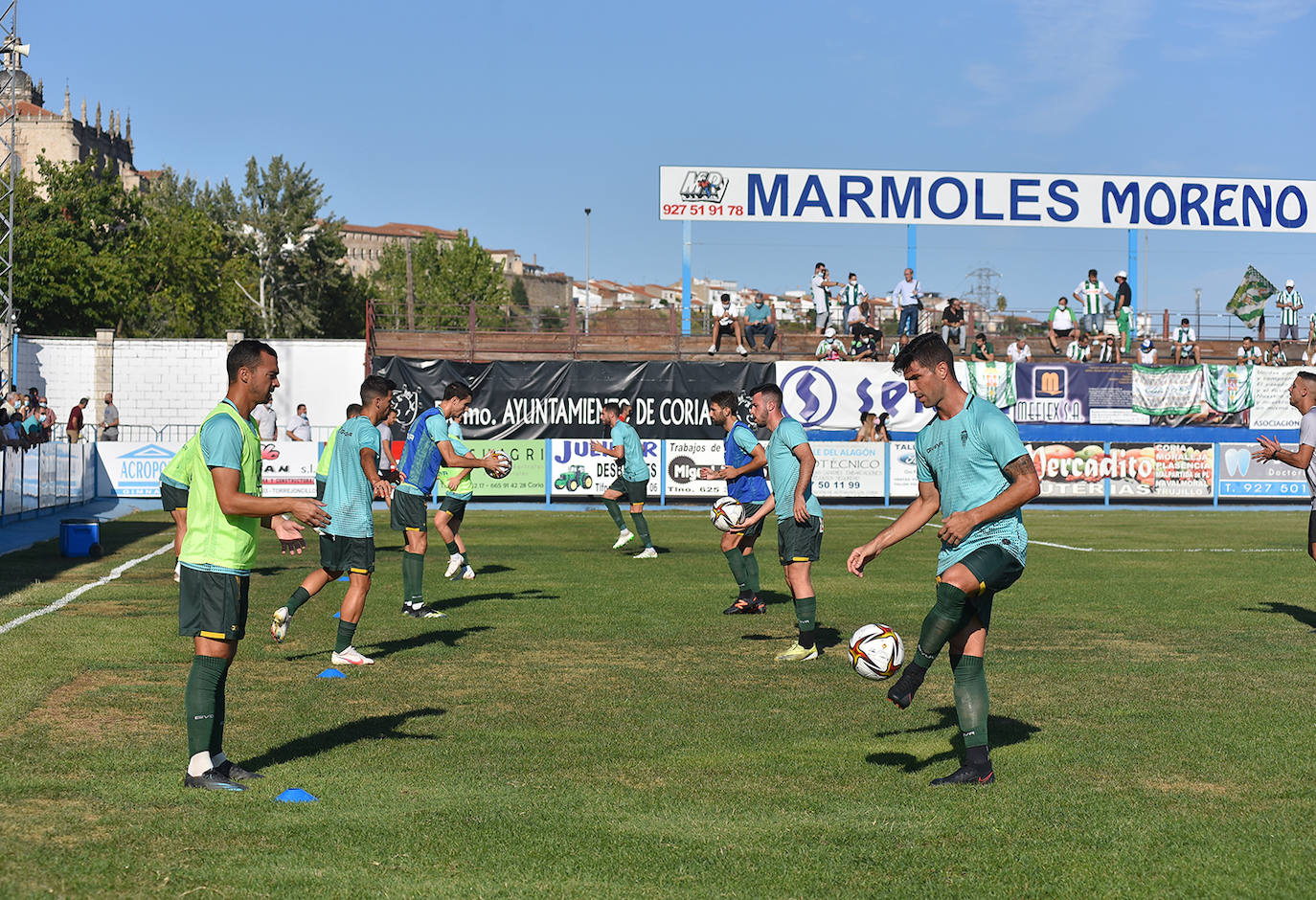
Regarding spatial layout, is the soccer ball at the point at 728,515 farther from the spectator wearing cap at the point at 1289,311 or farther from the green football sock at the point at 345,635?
the spectator wearing cap at the point at 1289,311

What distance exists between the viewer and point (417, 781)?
22.7 feet

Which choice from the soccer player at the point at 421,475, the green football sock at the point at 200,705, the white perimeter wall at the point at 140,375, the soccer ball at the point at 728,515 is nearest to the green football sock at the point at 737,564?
the soccer ball at the point at 728,515

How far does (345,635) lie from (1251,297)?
135 feet

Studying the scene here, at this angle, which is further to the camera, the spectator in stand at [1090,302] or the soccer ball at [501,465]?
the spectator in stand at [1090,302]

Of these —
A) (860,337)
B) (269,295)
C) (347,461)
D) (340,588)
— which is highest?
(269,295)

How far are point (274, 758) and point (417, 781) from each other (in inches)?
41.0

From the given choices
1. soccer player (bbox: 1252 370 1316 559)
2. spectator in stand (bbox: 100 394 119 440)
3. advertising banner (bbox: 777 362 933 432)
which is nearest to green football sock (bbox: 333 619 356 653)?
soccer player (bbox: 1252 370 1316 559)

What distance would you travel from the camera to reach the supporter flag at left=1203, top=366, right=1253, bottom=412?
128 ft

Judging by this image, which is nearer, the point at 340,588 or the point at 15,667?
the point at 15,667

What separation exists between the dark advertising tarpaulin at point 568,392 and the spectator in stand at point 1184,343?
1422 centimetres

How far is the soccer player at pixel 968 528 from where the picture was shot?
22.2ft

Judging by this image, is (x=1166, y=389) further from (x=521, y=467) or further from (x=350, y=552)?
(x=350, y=552)

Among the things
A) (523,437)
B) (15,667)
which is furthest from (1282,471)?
(15,667)

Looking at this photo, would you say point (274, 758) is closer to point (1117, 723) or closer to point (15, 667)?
point (15, 667)
